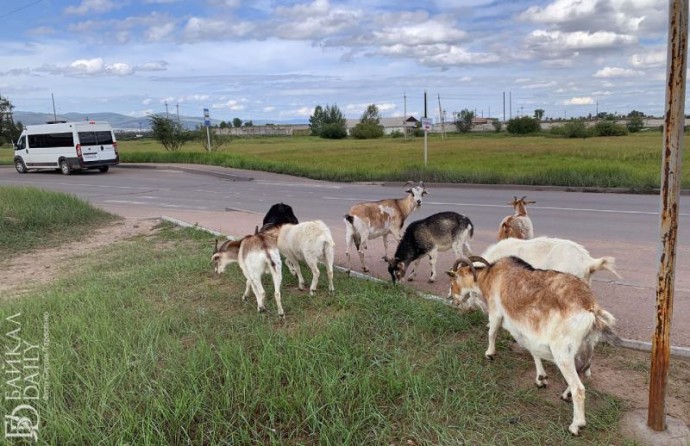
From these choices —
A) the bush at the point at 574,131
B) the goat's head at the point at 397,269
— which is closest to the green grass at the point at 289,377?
the goat's head at the point at 397,269

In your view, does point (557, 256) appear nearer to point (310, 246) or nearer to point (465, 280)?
point (465, 280)

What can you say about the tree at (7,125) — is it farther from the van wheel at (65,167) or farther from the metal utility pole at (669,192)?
the metal utility pole at (669,192)

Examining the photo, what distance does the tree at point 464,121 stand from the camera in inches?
3533

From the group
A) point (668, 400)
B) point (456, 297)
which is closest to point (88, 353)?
point (456, 297)

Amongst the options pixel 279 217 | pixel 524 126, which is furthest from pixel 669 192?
pixel 524 126

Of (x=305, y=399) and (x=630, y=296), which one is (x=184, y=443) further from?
(x=630, y=296)

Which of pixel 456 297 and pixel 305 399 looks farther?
pixel 456 297

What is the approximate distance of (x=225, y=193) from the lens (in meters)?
19.5

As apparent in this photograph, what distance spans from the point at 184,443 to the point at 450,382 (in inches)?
79.0

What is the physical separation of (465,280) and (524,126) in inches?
3025

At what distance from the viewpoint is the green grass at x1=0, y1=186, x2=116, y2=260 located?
35.3 ft

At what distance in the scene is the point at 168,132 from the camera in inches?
1502

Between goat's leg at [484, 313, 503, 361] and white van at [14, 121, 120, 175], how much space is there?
27.8m

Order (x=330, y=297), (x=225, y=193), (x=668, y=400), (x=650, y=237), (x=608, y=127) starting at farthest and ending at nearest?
(x=608, y=127)
(x=225, y=193)
(x=650, y=237)
(x=330, y=297)
(x=668, y=400)
